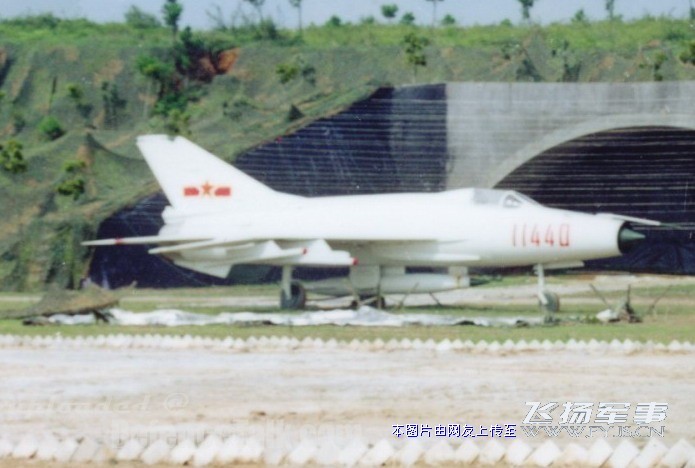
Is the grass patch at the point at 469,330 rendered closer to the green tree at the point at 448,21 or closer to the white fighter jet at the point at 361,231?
the white fighter jet at the point at 361,231

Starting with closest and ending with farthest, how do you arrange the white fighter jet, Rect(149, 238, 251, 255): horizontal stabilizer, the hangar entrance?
the white fighter jet < Rect(149, 238, 251, 255): horizontal stabilizer < the hangar entrance

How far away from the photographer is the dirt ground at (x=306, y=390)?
1148cm

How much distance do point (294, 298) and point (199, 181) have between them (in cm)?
324

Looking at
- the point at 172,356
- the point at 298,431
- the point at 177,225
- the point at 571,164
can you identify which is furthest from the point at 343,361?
the point at 571,164

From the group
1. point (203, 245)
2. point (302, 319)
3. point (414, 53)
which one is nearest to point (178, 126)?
point (414, 53)

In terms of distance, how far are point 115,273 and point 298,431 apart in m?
27.2

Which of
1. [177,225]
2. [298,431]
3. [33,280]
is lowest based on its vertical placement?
[33,280]

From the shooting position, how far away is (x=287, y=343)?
19188mm

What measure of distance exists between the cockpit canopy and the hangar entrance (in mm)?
12876

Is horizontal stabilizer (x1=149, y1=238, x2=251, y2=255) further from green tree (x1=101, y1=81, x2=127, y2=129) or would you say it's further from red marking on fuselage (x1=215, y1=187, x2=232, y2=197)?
green tree (x1=101, y1=81, x2=127, y2=129)

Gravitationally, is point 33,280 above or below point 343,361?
below

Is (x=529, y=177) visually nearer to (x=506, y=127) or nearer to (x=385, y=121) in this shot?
(x=506, y=127)

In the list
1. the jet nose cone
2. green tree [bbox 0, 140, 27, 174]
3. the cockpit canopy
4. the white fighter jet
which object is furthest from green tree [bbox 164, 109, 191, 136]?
the jet nose cone

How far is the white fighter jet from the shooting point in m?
27.2
